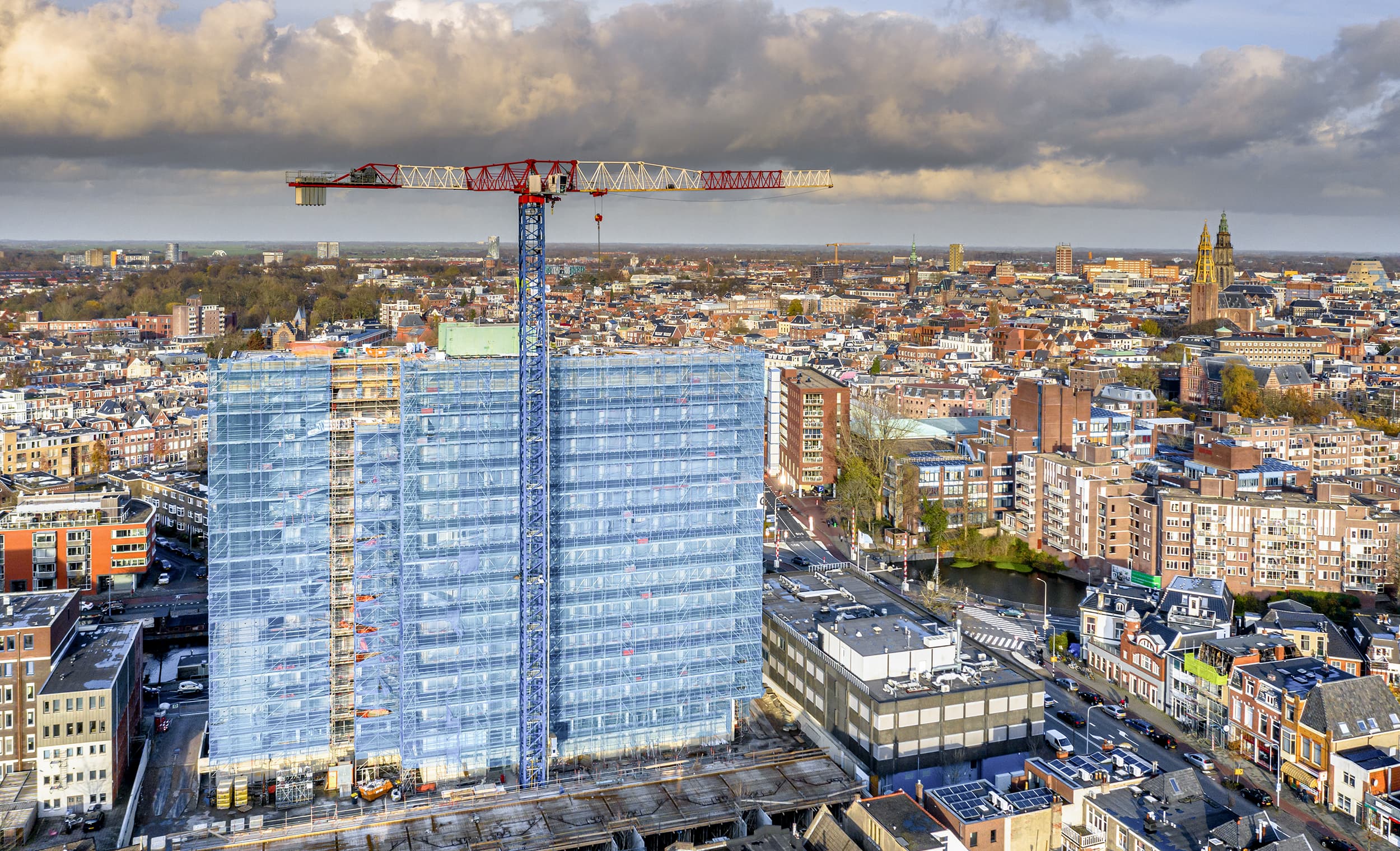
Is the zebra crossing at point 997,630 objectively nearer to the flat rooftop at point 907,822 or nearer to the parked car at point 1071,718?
the parked car at point 1071,718

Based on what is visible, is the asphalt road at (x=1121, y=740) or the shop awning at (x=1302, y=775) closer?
the shop awning at (x=1302, y=775)

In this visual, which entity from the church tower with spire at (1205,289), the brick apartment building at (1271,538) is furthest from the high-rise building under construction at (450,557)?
the church tower with spire at (1205,289)

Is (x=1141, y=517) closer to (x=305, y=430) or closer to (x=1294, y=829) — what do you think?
(x=1294, y=829)

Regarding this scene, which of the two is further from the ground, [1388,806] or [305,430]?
[305,430]

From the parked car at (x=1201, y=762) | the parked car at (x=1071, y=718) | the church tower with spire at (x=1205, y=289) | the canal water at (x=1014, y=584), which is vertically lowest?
the parked car at (x=1201, y=762)

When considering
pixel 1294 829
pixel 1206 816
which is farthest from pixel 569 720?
pixel 1294 829

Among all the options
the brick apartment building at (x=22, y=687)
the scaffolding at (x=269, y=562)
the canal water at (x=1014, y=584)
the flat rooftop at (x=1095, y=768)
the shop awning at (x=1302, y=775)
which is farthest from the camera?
the canal water at (x=1014, y=584)
